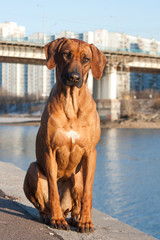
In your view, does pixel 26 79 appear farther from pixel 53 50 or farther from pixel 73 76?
pixel 73 76

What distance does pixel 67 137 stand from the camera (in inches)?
174

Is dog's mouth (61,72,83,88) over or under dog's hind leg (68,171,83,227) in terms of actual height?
over

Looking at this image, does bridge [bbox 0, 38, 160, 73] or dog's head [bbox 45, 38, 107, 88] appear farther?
→ bridge [bbox 0, 38, 160, 73]

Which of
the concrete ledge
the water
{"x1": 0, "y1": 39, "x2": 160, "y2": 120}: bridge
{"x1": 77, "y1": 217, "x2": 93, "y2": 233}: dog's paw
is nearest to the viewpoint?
the concrete ledge

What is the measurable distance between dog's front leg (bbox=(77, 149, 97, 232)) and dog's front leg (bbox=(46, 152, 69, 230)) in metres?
0.18

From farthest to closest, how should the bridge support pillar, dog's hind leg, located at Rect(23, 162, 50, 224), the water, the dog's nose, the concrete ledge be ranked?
the bridge support pillar < the water < dog's hind leg, located at Rect(23, 162, 50, 224) < the concrete ledge < the dog's nose

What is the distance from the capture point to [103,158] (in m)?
21.2

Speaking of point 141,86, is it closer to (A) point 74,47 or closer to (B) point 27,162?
(B) point 27,162

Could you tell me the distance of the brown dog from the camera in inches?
173

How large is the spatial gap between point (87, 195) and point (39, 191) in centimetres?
54

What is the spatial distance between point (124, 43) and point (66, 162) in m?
136

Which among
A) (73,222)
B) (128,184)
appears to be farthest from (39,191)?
(128,184)

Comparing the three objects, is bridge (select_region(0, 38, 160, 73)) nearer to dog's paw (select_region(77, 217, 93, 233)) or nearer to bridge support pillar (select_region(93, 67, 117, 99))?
bridge support pillar (select_region(93, 67, 117, 99))

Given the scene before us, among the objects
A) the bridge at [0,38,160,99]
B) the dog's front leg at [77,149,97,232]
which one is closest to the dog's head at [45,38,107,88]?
the dog's front leg at [77,149,97,232]
